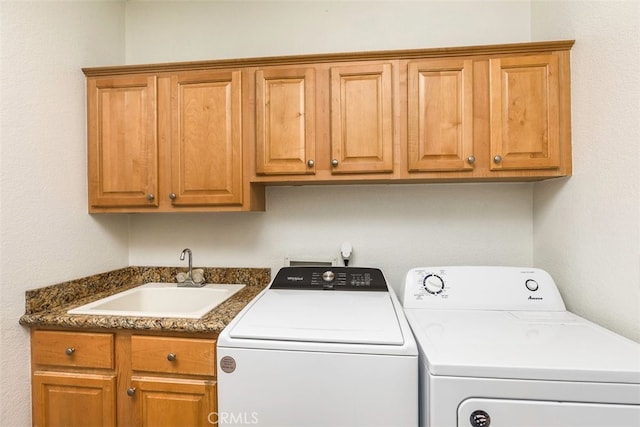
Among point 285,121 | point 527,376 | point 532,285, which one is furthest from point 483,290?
point 285,121

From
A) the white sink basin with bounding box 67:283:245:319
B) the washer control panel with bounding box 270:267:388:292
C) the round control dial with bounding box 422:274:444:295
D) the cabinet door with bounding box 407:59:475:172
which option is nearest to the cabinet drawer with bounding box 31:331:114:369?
the white sink basin with bounding box 67:283:245:319

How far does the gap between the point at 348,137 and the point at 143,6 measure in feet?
5.37

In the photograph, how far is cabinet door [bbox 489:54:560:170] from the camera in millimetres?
1387

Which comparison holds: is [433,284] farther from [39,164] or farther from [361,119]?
[39,164]

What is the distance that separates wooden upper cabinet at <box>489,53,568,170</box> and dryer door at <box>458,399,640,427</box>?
0.94 m

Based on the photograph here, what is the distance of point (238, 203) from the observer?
5.13 feet

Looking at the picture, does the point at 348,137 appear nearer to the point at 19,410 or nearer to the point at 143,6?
the point at 143,6

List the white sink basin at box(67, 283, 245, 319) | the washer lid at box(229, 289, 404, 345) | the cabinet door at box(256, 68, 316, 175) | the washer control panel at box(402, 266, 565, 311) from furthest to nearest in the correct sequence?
the white sink basin at box(67, 283, 245, 319) → the cabinet door at box(256, 68, 316, 175) → the washer control panel at box(402, 266, 565, 311) → the washer lid at box(229, 289, 404, 345)

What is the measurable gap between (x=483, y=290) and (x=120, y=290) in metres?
1.90

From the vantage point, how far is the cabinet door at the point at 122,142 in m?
1.59

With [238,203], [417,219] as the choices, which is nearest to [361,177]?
[417,219]

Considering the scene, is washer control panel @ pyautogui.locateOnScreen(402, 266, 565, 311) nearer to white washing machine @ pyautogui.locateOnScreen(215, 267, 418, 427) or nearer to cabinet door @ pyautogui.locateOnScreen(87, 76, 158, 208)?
white washing machine @ pyautogui.locateOnScreen(215, 267, 418, 427)

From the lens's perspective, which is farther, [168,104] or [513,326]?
[168,104]

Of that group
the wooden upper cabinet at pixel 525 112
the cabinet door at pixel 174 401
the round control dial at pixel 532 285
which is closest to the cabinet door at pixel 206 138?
the cabinet door at pixel 174 401
